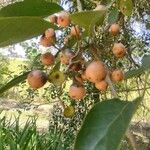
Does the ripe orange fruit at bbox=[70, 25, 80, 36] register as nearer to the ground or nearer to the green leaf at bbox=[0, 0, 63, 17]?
the green leaf at bbox=[0, 0, 63, 17]

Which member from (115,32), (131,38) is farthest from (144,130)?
(115,32)

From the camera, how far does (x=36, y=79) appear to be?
0.60 meters

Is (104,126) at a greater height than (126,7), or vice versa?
(126,7)

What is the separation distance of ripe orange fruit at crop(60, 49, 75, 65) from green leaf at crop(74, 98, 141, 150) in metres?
0.10

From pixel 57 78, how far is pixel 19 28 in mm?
106

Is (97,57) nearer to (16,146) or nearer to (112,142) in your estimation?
(112,142)

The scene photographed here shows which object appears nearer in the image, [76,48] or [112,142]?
[112,142]

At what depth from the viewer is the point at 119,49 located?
696 mm

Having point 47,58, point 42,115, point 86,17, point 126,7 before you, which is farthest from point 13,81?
point 42,115

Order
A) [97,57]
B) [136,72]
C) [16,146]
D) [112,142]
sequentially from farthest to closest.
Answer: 1. [16,146]
2. [136,72]
3. [97,57]
4. [112,142]

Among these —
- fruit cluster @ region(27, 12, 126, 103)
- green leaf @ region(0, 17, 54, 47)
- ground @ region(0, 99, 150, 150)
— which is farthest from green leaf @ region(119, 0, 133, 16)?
ground @ region(0, 99, 150, 150)

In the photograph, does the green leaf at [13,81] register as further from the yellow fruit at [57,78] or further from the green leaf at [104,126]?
the green leaf at [104,126]

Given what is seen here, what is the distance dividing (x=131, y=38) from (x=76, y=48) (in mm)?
4551

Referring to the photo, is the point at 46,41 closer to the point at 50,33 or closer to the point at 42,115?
the point at 50,33
